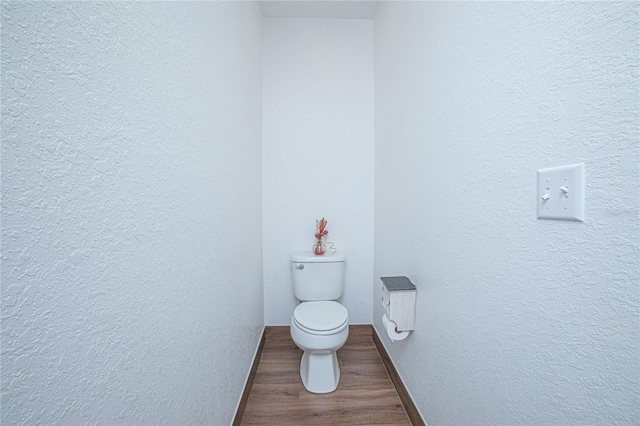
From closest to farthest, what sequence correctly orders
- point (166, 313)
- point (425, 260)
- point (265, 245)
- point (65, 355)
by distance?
point (65, 355)
point (166, 313)
point (425, 260)
point (265, 245)

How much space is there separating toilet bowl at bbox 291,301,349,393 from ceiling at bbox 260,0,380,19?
6.59 feet

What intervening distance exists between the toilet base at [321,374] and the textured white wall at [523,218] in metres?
0.47

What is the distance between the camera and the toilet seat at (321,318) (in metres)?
1.33

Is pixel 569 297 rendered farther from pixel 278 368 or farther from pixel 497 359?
pixel 278 368

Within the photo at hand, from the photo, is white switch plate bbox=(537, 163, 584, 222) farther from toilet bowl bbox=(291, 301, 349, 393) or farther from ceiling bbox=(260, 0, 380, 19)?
A: ceiling bbox=(260, 0, 380, 19)

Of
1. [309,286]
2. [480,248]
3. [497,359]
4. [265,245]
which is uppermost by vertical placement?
[480,248]

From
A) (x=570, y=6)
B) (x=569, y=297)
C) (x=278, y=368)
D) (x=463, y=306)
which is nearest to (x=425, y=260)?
(x=463, y=306)

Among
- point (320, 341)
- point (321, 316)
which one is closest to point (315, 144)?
point (321, 316)

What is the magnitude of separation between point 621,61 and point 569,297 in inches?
16.9

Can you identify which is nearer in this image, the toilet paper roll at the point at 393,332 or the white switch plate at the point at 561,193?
the white switch plate at the point at 561,193

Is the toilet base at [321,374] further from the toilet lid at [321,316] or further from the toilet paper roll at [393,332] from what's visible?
the toilet paper roll at [393,332]

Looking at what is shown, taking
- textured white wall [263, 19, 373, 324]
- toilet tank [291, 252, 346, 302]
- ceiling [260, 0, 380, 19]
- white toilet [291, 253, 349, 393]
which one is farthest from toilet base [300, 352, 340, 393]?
ceiling [260, 0, 380, 19]

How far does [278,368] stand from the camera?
159cm

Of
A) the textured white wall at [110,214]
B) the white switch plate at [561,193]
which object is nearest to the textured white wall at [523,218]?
the white switch plate at [561,193]
